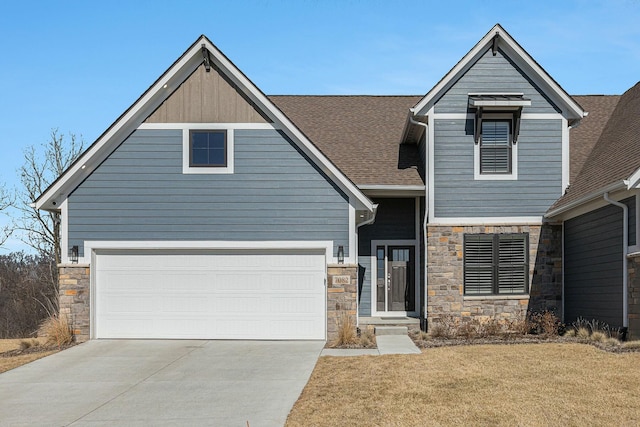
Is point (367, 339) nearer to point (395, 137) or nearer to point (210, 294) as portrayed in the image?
point (210, 294)

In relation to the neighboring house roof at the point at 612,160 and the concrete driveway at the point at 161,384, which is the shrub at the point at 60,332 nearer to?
the concrete driveway at the point at 161,384

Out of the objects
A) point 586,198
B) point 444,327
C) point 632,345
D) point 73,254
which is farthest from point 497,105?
point 73,254

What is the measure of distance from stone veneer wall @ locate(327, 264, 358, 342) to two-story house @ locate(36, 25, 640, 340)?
0.10 feet

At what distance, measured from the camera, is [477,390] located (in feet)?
30.9

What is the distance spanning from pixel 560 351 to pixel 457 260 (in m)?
3.93

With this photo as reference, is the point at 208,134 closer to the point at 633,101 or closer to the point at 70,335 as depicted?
the point at 70,335

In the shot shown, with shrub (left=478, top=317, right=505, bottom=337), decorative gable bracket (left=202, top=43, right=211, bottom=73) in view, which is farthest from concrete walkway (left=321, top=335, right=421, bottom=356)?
decorative gable bracket (left=202, top=43, right=211, bottom=73)

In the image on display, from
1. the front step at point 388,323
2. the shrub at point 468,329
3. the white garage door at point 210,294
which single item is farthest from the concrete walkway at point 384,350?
the white garage door at point 210,294

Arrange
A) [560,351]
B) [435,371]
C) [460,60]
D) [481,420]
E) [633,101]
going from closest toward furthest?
[481,420]
[435,371]
[560,351]
[460,60]
[633,101]

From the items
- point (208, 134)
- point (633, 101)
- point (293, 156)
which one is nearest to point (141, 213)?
point (208, 134)

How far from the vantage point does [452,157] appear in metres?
16.2

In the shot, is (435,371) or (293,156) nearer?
(435,371)

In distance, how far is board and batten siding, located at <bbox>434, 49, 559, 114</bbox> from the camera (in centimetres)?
1617

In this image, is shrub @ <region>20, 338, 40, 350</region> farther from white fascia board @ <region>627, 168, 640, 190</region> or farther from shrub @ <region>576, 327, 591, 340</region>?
white fascia board @ <region>627, 168, 640, 190</region>
